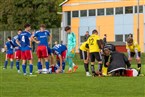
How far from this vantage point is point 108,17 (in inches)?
3004

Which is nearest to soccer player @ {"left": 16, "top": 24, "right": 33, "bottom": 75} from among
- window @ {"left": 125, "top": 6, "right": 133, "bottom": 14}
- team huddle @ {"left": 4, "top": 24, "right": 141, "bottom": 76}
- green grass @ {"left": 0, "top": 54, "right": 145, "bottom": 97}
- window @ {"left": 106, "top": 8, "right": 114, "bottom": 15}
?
team huddle @ {"left": 4, "top": 24, "right": 141, "bottom": 76}

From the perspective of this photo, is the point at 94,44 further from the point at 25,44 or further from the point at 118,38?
the point at 118,38

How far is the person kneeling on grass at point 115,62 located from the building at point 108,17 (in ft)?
146

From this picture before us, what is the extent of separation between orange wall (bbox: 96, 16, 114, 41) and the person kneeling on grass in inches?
1989

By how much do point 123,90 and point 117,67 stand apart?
6520 mm

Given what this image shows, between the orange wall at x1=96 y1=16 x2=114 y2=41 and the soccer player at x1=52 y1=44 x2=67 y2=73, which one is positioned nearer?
the soccer player at x1=52 y1=44 x2=67 y2=73

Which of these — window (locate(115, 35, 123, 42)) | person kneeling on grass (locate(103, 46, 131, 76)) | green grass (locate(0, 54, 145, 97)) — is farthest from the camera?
window (locate(115, 35, 123, 42))

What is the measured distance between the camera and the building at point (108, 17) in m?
71.8

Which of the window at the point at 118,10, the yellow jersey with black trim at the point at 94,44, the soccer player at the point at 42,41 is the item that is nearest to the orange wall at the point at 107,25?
the window at the point at 118,10

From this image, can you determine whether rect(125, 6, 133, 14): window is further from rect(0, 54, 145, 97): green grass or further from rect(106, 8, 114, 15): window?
rect(0, 54, 145, 97): green grass

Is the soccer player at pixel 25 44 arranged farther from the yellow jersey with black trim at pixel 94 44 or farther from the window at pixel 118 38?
the window at pixel 118 38

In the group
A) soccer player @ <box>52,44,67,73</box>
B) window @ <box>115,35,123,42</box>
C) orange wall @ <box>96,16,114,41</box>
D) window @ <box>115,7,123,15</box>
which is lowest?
window @ <box>115,35,123,42</box>

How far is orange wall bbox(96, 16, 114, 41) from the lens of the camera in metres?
75.1

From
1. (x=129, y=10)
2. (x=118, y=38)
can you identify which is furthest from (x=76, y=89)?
(x=118, y=38)
